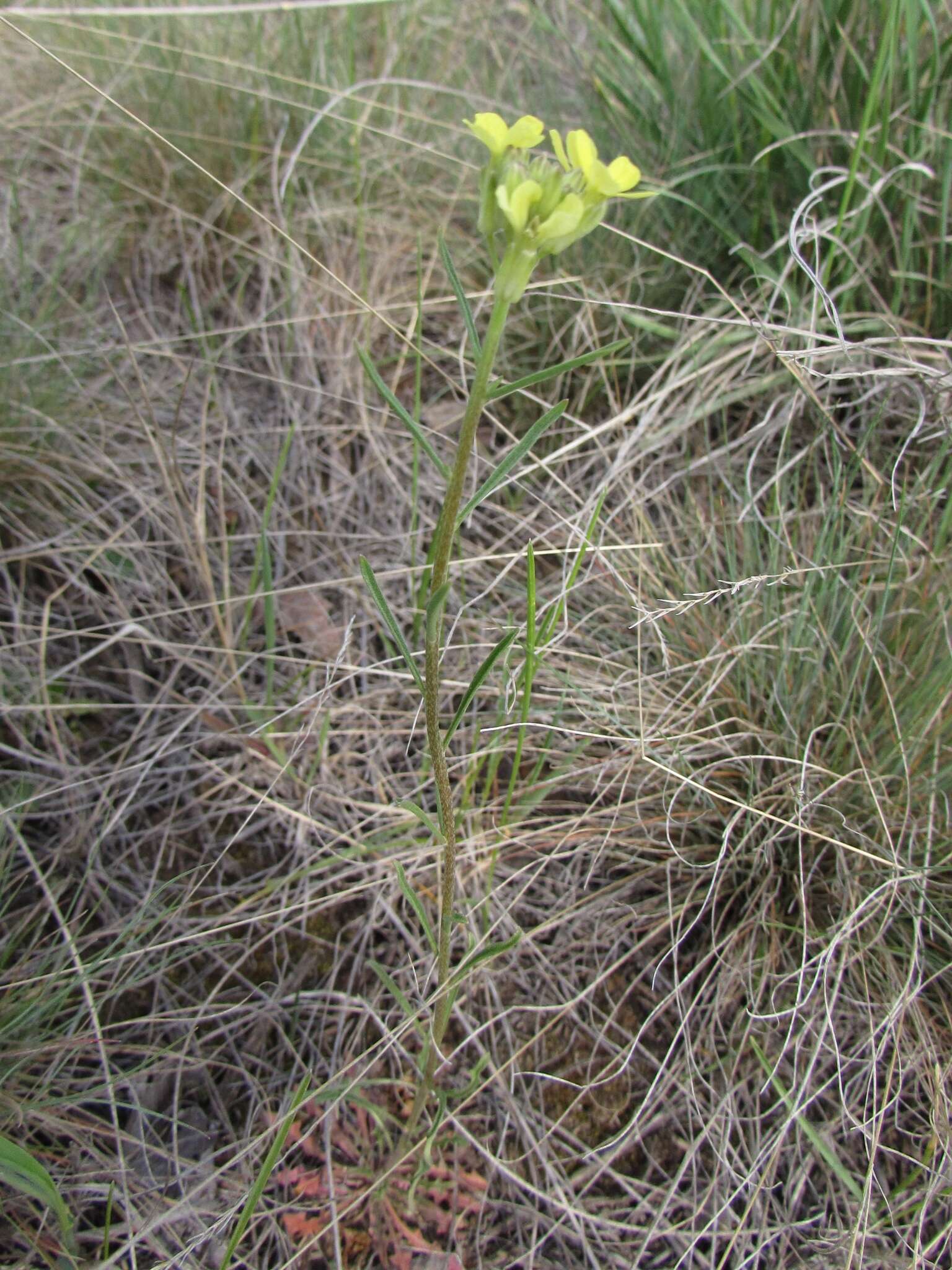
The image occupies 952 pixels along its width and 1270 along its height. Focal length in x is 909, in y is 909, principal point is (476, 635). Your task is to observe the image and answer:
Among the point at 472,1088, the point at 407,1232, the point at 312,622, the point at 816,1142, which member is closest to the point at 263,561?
the point at 312,622

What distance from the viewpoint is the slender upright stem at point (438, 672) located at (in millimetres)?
661

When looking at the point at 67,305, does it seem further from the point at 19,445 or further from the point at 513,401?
the point at 513,401

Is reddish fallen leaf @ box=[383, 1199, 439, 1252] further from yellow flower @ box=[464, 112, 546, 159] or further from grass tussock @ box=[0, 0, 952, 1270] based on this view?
yellow flower @ box=[464, 112, 546, 159]

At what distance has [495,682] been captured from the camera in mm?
1405

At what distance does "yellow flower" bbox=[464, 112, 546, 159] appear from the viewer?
668mm

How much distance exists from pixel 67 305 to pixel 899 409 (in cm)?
154

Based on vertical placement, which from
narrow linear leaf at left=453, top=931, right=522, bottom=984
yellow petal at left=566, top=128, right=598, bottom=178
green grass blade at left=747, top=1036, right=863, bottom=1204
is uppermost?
yellow petal at left=566, top=128, right=598, bottom=178

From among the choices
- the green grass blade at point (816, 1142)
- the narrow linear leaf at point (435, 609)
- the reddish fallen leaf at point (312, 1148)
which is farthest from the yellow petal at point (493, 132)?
the reddish fallen leaf at point (312, 1148)

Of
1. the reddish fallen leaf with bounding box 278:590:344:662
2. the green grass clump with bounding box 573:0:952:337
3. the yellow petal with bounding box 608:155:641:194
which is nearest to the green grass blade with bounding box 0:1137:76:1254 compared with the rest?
the reddish fallen leaf with bounding box 278:590:344:662

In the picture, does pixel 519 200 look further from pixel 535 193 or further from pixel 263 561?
pixel 263 561

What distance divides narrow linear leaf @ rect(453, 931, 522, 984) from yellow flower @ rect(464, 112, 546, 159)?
0.68 metres

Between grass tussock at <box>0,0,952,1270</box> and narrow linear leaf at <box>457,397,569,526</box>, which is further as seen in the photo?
grass tussock at <box>0,0,952,1270</box>

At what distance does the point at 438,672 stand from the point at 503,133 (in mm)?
450

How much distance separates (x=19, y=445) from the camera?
1.43m
